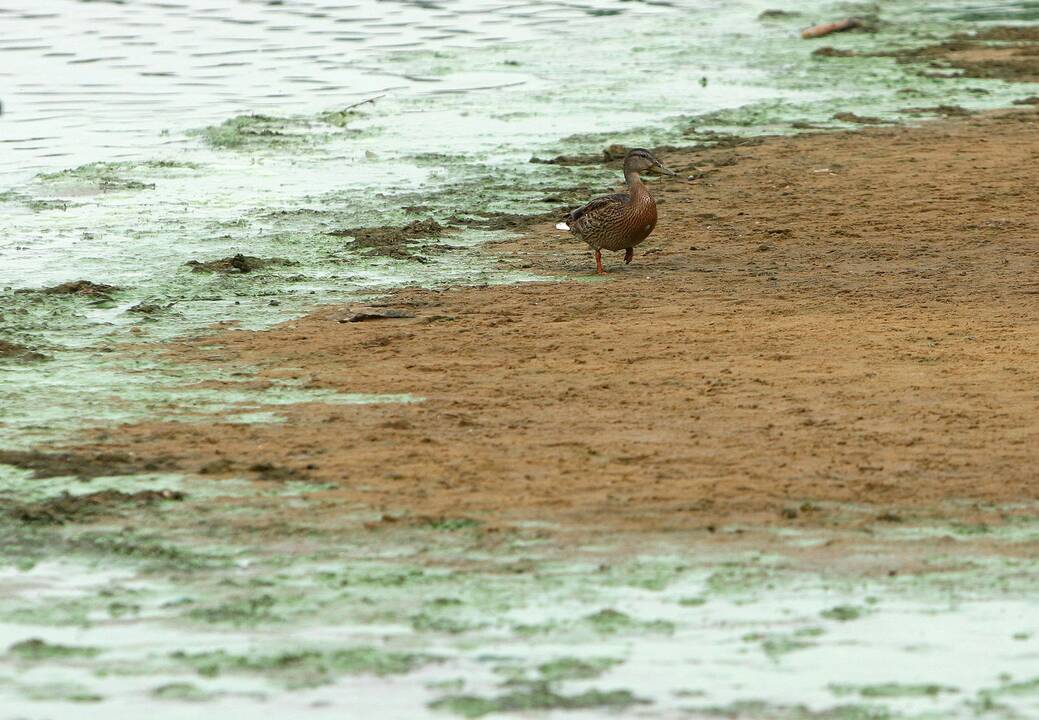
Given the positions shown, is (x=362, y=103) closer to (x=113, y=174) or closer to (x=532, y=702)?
(x=113, y=174)

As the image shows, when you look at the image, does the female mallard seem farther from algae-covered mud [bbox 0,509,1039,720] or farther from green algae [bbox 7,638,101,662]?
green algae [bbox 7,638,101,662]

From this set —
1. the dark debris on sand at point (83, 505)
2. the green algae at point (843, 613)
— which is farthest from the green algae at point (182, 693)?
the green algae at point (843, 613)

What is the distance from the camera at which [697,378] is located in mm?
8828

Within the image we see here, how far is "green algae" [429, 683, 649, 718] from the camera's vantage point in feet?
17.3

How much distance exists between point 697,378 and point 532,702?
375 cm

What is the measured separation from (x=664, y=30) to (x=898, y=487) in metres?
18.6

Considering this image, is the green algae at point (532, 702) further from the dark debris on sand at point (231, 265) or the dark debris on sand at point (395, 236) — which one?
the dark debris on sand at point (395, 236)

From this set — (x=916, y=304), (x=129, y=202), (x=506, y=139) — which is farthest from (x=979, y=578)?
(x=506, y=139)

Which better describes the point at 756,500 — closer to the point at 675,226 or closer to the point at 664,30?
the point at 675,226

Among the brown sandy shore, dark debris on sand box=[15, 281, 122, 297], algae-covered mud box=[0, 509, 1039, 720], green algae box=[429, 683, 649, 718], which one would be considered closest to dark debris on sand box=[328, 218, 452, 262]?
the brown sandy shore

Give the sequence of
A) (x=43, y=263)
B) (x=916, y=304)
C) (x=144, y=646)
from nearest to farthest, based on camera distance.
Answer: (x=144, y=646), (x=916, y=304), (x=43, y=263)

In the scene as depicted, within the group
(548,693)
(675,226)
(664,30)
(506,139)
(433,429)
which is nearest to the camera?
(548,693)

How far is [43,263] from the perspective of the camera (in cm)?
1181

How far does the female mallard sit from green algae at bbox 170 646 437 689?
20.5 feet
